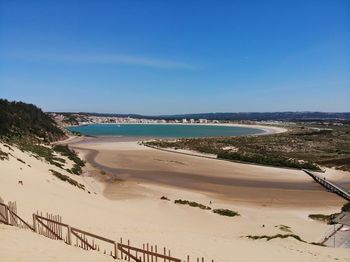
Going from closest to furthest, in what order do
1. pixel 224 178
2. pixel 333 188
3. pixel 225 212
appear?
pixel 225 212 → pixel 333 188 → pixel 224 178

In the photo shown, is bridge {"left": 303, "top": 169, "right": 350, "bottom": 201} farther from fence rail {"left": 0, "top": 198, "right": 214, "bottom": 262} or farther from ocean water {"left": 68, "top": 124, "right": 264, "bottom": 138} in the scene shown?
ocean water {"left": 68, "top": 124, "right": 264, "bottom": 138}

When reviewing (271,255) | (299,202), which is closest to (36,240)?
(271,255)

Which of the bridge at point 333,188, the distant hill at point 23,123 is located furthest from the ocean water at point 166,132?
the bridge at point 333,188

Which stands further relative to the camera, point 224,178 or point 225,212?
point 224,178

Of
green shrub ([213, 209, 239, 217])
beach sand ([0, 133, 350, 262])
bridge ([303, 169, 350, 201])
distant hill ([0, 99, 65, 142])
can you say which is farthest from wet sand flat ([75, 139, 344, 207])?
distant hill ([0, 99, 65, 142])

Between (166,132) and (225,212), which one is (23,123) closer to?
(225,212)

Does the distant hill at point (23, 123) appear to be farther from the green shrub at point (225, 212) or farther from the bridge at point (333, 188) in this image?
the bridge at point (333, 188)

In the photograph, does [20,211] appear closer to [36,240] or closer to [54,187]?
[36,240]

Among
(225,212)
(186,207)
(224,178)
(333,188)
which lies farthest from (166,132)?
(225,212)
